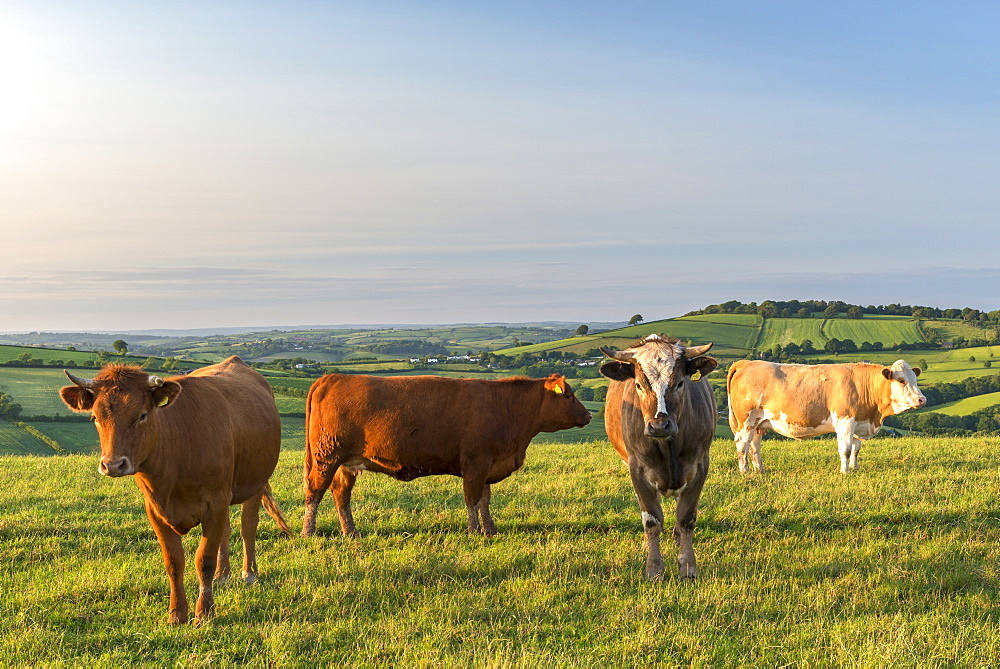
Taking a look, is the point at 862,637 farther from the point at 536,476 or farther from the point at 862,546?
the point at 536,476

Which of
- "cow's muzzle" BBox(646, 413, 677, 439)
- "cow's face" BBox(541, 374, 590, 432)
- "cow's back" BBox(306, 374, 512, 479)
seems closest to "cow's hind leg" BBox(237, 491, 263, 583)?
"cow's back" BBox(306, 374, 512, 479)

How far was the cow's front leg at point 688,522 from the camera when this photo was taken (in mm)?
7938

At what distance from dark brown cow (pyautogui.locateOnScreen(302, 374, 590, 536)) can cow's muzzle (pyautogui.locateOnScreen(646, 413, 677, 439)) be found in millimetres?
3519

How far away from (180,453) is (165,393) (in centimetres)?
64

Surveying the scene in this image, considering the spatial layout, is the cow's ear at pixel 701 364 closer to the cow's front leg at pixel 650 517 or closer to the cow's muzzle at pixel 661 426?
the cow's muzzle at pixel 661 426

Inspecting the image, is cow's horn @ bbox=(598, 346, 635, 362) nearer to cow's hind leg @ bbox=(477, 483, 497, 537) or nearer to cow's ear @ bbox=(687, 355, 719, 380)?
cow's ear @ bbox=(687, 355, 719, 380)

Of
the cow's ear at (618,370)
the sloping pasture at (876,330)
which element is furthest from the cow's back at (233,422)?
the sloping pasture at (876,330)

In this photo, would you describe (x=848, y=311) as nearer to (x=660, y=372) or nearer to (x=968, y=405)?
(x=968, y=405)

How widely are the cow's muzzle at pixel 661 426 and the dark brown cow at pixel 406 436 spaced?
3.52m

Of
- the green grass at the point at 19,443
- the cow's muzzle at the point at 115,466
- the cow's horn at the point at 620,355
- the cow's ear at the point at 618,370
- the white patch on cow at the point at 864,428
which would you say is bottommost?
the green grass at the point at 19,443

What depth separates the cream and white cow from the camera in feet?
50.8

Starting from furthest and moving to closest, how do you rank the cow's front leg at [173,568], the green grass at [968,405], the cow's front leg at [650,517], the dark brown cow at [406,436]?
1. the green grass at [968,405]
2. the dark brown cow at [406,436]
3. the cow's front leg at [650,517]
4. the cow's front leg at [173,568]

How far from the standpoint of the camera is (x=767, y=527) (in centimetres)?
1005

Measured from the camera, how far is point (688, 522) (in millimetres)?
8125
